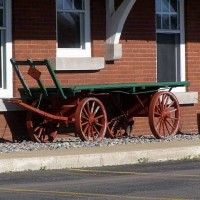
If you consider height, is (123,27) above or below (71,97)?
above

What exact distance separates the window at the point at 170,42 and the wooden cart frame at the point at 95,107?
1.31 meters

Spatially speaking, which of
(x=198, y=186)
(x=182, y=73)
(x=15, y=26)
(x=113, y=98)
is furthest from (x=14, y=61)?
(x=198, y=186)

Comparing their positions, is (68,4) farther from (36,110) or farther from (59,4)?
(36,110)

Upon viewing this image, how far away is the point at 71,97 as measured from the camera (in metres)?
17.8

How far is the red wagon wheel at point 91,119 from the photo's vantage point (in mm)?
17438

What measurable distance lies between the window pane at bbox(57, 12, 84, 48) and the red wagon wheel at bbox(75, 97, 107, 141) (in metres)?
1.80

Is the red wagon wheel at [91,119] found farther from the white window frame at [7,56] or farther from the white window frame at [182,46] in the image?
the white window frame at [182,46]

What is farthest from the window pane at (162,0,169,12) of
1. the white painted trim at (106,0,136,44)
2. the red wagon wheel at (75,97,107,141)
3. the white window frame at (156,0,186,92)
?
the red wagon wheel at (75,97,107,141)

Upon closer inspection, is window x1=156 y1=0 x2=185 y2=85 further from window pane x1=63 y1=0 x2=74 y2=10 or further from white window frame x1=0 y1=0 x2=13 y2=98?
white window frame x1=0 y1=0 x2=13 y2=98

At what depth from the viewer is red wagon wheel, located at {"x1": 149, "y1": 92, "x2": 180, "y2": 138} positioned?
18359 millimetres

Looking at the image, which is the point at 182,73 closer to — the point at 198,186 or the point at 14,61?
the point at 14,61

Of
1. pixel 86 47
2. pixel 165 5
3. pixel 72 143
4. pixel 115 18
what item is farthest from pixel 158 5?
pixel 72 143

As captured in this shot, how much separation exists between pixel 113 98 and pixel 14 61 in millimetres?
2387

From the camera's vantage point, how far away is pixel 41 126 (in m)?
18.2
